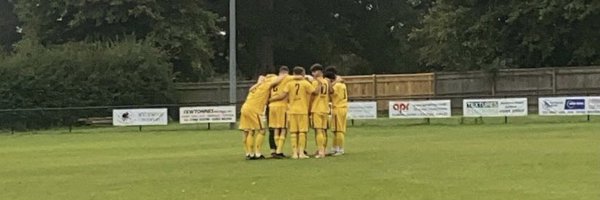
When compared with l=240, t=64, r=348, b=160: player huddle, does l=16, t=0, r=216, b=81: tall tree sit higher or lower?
higher

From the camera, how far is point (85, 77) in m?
52.1

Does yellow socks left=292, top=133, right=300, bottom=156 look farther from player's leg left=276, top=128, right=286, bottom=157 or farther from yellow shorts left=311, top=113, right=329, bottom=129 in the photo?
yellow shorts left=311, top=113, right=329, bottom=129

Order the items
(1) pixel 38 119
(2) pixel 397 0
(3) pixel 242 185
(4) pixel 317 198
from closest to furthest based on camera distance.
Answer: (4) pixel 317 198
(3) pixel 242 185
(1) pixel 38 119
(2) pixel 397 0

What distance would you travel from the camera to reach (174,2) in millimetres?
58594

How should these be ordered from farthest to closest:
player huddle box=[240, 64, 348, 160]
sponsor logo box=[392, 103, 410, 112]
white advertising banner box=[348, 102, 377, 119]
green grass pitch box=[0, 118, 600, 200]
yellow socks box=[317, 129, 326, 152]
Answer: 1. white advertising banner box=[348, 102, 377, 119]
2. sponsor logo box=[392, 103, 410, 112]
3. yellow socks box=[317, 129, 326, 152]
4. player huddle box=[240, 64, 348, 160]
5. green grass pitch box=[0, 118, 600, 200]

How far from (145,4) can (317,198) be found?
147 feet

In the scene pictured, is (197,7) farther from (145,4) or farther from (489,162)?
(489,162)

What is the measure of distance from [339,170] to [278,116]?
11.0 feet

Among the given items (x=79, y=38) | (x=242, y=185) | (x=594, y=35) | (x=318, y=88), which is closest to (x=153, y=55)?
(x=79, y=38)

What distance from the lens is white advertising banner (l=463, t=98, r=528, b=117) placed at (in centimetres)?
3935

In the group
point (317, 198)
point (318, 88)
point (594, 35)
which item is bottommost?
point (317, 198)

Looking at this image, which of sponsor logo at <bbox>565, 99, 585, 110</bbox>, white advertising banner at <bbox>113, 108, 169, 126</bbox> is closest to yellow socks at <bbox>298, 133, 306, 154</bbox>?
sponsor logo at <bbox>565, 99, 585, 110</bbox>

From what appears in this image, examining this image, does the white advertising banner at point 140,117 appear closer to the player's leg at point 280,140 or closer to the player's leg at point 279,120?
the player's leg at point 280,140

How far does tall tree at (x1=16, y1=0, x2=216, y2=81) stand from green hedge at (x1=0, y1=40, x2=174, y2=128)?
3.92m
